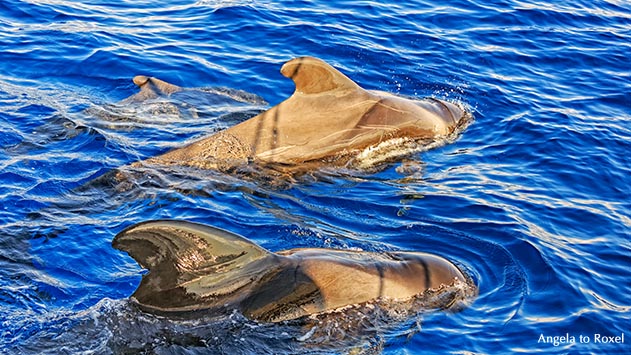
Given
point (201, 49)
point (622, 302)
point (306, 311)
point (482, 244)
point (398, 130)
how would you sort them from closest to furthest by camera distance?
point (306, 311) < point (622, 302) < point (482, 244) < point (398, 130) < point (201, 49)

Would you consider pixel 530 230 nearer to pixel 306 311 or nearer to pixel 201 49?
pixel 306 311

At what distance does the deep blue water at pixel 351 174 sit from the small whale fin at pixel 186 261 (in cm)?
20

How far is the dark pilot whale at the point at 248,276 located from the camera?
7.18m

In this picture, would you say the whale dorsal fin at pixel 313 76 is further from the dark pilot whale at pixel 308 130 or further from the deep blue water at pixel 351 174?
the deep blue water at pixel 351 174

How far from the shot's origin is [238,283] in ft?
24.9

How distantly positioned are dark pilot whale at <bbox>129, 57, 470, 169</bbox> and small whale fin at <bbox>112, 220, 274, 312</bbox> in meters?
3.97

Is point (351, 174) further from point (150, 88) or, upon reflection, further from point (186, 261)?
point (186, 261)

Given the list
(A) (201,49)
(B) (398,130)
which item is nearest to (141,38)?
(A) (201,49)

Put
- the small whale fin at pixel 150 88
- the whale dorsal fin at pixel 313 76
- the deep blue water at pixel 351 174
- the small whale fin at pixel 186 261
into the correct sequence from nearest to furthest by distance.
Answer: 1. the small whale fin at pixel 186 261
2. the deep blue water at pixel 351 174
3. the whale dorsal fin at pixel 313 76
4. the small whale fin at pixel 150 88

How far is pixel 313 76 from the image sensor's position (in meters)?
11.7

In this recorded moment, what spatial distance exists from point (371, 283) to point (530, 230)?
106 inches

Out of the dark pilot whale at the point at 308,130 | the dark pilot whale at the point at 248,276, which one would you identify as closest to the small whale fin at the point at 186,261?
the dark pilot whale at the point at 248,276

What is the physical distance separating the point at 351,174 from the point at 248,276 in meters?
4.15

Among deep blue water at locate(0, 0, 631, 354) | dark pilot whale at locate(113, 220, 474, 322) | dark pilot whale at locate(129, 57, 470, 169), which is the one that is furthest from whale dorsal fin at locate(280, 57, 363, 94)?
dark pilot whale at locate(113, 220, 474, 322)
